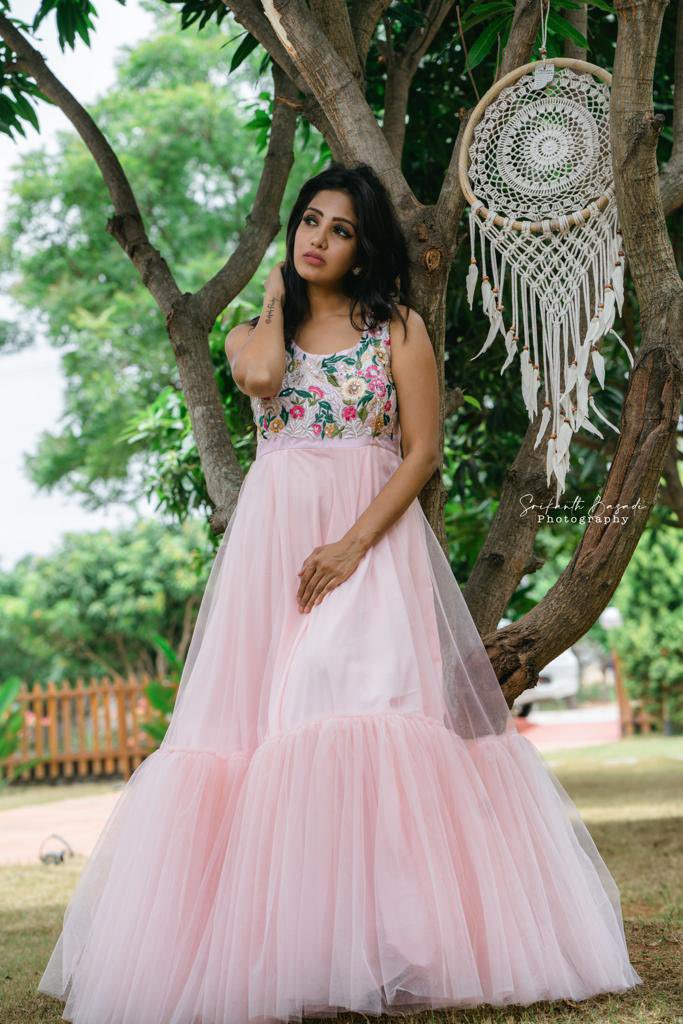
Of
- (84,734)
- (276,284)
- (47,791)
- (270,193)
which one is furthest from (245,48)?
(84,734)

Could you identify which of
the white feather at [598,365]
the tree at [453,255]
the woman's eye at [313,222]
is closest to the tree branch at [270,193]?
the tree at [453,255]

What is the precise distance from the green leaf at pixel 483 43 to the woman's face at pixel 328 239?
0.71 m

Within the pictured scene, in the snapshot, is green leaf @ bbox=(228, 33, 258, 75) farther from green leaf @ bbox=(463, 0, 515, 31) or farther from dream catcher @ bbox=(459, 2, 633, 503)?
dream catcher @ bbox=(459, 2, 633, 503)

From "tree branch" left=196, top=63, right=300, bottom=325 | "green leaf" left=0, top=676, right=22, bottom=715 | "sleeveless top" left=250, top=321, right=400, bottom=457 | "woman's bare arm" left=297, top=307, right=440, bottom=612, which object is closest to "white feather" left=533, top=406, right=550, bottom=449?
"woman's bare arm" left=297, top=307, right=440, bottom=612

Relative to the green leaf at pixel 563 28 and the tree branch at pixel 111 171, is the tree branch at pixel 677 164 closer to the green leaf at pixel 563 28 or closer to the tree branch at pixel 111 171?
the green leaf at pixel 563 28

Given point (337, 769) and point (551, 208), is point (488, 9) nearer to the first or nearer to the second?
point (551, 208)

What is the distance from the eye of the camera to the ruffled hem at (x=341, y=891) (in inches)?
92.6

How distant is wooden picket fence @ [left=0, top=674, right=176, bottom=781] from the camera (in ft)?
41.5

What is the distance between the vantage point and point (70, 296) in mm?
17016

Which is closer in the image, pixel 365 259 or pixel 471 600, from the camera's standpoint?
pixel 365 259

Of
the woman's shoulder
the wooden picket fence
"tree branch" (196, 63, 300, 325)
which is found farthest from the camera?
the wooden picket fence

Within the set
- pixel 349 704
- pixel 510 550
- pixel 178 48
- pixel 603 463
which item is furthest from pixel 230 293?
pixel 178 48

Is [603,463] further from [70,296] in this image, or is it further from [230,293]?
[70,296]

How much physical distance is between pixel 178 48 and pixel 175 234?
2.99 metres
